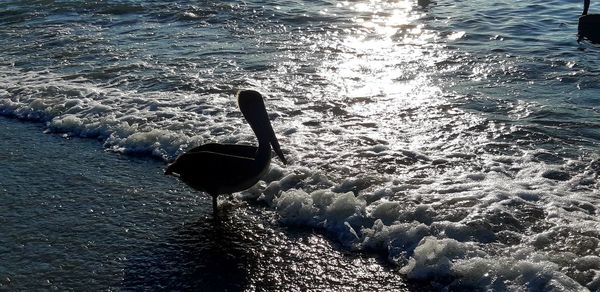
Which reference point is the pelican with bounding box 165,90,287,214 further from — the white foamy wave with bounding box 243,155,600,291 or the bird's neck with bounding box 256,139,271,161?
the white foamy wave with bounding box 243,155,600,291

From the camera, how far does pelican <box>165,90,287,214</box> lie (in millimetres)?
6723

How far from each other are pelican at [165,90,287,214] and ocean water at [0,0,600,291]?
475mm

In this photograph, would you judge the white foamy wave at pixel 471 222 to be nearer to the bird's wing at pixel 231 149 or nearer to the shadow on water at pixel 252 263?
the shadow on water at pixel 252 263

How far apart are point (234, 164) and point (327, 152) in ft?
7.73

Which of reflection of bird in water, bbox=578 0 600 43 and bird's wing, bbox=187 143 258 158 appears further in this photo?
reflection of bird in water, bbox=578 0 600 43

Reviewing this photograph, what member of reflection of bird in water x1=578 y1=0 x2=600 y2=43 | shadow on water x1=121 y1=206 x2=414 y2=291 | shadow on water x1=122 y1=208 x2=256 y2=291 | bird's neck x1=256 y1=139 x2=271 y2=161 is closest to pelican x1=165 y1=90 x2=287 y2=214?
bird's neck x1=256 y1=139 x2=271 y2=161

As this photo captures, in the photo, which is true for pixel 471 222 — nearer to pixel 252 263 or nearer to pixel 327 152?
pixel 252 263

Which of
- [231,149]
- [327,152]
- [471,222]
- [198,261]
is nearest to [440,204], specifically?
[471,222]

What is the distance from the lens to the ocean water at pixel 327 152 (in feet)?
20.4

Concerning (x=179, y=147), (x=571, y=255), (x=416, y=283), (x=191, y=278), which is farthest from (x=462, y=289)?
(x=179, y=147)

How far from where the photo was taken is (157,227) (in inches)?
277

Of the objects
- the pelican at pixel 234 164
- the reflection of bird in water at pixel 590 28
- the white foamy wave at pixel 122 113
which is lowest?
the reflection of bird in water at pixel 590 28

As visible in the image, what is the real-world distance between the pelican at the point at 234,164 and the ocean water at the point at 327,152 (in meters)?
0.47

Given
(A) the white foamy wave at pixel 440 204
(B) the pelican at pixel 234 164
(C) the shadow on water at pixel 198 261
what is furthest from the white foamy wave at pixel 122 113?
(C) the shadow on water at pixel 198 261
